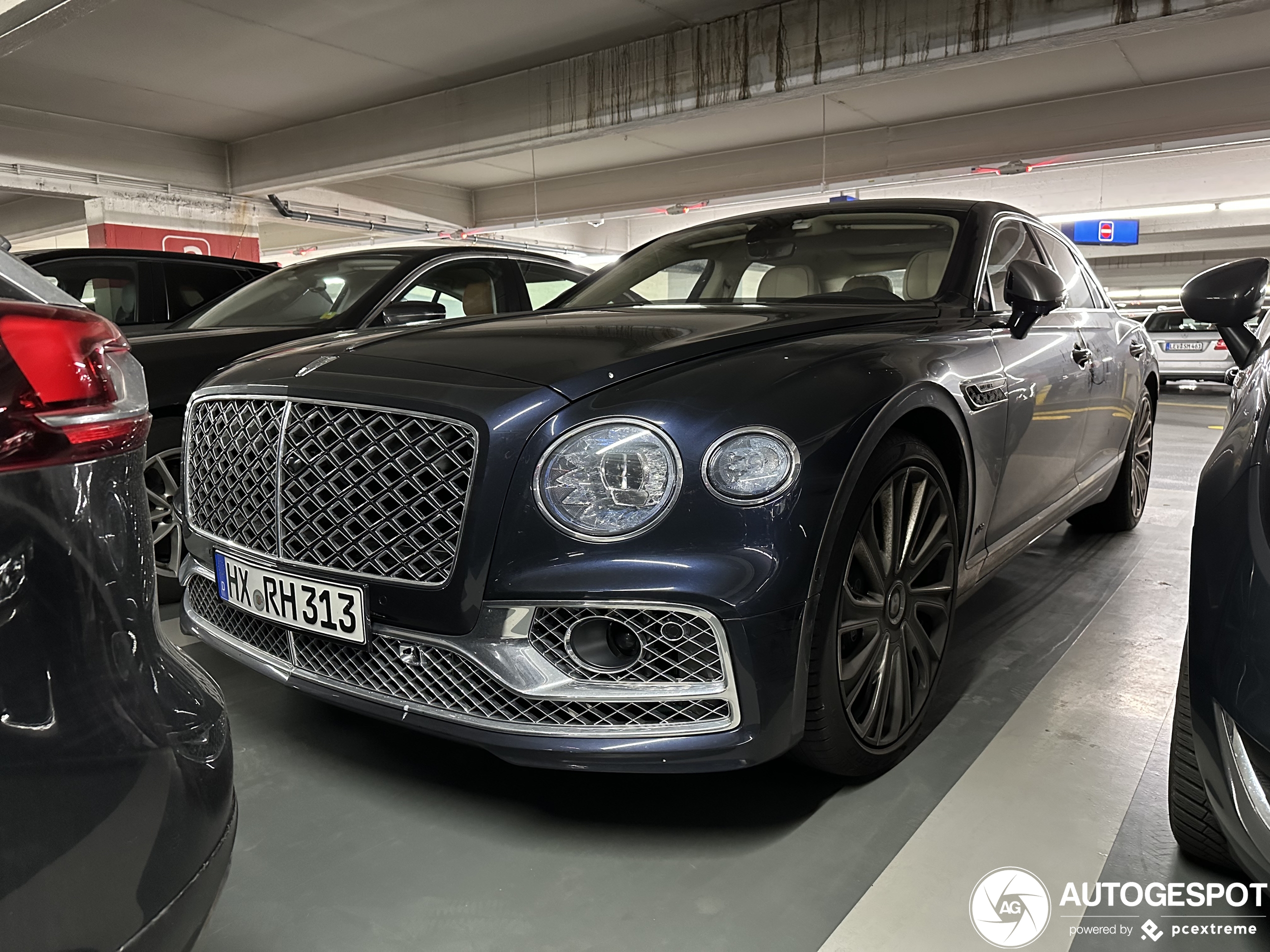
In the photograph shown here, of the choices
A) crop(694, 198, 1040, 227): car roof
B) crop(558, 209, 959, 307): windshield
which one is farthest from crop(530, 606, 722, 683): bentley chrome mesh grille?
crop(694, 198, 1040, 227): car roof

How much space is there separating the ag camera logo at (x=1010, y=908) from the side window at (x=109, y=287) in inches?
205

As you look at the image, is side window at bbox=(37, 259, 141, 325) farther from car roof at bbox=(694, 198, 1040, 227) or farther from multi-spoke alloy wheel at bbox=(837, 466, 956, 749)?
multi-spoke alloy wheel at bbox=(837, 466, 956, 749)

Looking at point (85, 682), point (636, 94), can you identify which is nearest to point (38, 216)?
point (636, 94)

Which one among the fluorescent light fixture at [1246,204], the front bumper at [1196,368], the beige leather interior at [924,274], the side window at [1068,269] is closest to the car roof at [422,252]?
the beige leather interior at [924,274]

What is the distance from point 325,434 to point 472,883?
868 millimetres

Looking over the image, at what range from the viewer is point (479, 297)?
430 centimetres

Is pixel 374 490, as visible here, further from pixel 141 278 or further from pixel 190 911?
pixel 141 278

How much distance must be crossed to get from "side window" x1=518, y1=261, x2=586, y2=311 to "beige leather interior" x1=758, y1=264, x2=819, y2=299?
181cm

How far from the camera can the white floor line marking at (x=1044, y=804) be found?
5.05ft

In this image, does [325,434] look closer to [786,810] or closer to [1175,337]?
[786,810]

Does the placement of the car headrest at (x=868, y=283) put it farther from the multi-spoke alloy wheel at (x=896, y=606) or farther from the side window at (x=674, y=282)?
the multi-spoke alloy wheel at (x=896, y=606)

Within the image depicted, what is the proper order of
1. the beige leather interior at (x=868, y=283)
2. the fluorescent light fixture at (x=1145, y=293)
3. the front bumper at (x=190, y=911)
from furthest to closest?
the fluorescent light fixture at (x=1145, y=293)
the beige leather interior at (x=868, y=283)
the front bumper at (x=190, y=911)

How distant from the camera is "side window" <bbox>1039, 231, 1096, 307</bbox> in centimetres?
333

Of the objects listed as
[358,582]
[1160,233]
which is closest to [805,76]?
[358,582]
